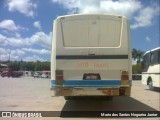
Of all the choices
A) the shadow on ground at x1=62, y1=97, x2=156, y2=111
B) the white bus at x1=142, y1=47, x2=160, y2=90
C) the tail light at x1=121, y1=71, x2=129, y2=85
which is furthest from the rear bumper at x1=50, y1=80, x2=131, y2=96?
the white bus at x1=142, y1=47, x2=160, y2=90

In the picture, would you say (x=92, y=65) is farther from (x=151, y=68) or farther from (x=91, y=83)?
(x=151, y=68)

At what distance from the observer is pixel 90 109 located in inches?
457

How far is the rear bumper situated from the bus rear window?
1.20 meters

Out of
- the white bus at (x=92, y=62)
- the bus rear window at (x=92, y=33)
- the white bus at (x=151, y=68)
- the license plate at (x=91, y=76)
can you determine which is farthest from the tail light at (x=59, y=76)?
the white bus at (x=151, y=68)

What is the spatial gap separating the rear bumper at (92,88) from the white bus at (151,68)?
7849 millimetres

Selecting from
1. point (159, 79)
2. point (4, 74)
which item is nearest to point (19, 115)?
point (159, 79)

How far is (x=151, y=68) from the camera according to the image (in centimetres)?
2003

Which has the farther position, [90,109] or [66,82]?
[90,109]

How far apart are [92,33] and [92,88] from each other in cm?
175

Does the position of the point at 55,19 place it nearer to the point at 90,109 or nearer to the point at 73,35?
the point at 73,35

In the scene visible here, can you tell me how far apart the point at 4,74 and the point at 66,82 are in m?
47.7

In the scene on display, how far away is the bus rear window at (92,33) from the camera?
34.6 feet

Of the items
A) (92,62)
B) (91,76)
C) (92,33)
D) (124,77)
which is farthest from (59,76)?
(124,77)

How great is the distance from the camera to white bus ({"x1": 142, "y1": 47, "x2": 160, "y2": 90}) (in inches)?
738
